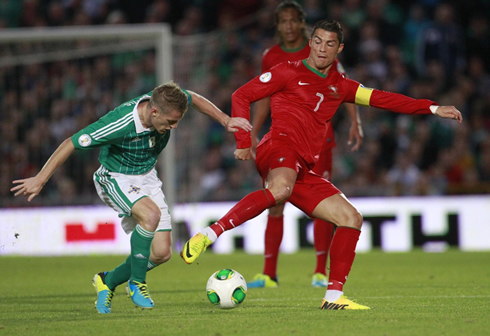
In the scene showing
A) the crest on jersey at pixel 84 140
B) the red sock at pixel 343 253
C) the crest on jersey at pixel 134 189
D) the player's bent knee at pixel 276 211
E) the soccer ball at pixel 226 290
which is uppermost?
the crest on jersey at pixel 84 140

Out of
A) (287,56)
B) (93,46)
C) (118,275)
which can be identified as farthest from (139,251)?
(93,46)

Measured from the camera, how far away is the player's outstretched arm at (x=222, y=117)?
4867 millimetres

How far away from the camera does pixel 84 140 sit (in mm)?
4836

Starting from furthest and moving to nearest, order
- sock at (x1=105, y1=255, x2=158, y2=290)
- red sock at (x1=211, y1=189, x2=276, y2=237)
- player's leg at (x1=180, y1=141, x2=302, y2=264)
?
sock at (x1=105, y1=255, x2=158, y2=290)
red sock at (x1=211, y1=189, x2=276, y2=237)
player's leg at (x1=180, y1=141, x2=302, y2=264)

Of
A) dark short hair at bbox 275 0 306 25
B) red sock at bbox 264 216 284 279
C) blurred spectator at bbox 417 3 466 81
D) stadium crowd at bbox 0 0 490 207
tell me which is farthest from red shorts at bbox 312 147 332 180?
blurred spectator at bbox 417 3 466 81

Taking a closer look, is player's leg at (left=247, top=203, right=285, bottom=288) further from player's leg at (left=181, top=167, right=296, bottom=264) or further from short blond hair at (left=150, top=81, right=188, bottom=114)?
short blond hair at (left=150, top=81, right=188, bottom=114)

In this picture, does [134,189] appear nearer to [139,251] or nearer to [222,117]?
[139,251]

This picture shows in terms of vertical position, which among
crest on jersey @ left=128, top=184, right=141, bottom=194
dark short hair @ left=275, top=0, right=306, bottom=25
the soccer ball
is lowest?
the soccer ball

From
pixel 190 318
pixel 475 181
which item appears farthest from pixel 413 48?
pixel 190 318

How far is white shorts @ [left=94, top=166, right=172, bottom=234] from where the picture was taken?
518 cm

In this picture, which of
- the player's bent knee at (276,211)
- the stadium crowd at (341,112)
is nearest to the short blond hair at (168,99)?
the player's bent knee at (276,211)

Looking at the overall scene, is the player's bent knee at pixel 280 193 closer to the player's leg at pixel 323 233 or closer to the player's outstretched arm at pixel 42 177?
the player's outstretched arm at pixel 42 177

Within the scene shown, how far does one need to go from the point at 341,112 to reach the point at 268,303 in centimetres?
863

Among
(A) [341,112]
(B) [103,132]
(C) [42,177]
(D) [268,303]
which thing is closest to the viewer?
(C) [42,177]
